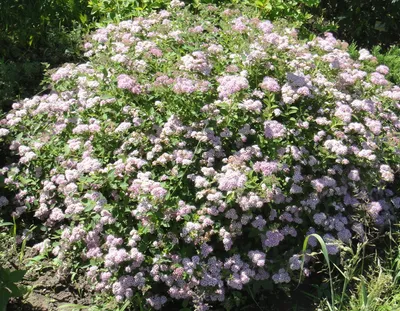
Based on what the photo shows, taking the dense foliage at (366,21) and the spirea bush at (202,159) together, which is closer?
the spirea bush at (202,159)

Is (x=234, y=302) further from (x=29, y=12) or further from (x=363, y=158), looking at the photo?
(x=29, y=12)

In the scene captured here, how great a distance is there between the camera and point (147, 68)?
3.60 m

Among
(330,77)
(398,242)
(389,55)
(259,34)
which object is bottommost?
(398,242)

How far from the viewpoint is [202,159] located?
10.6ft

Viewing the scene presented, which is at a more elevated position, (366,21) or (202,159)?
(202,159)

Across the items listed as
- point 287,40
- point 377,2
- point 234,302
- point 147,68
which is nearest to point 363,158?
point 287,40

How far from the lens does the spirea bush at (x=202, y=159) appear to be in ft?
9.96

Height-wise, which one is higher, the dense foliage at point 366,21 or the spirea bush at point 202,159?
the spirea bush at point 202,159

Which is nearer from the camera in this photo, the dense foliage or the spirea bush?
the spirea bush

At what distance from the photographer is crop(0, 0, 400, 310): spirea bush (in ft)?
9.96

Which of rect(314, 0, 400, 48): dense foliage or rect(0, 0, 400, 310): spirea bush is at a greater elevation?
rect(0, 0, 400, 310): spirea bush

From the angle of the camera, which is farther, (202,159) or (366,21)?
(366,21)

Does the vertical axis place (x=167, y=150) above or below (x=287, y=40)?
below

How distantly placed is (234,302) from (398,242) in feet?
4.02
